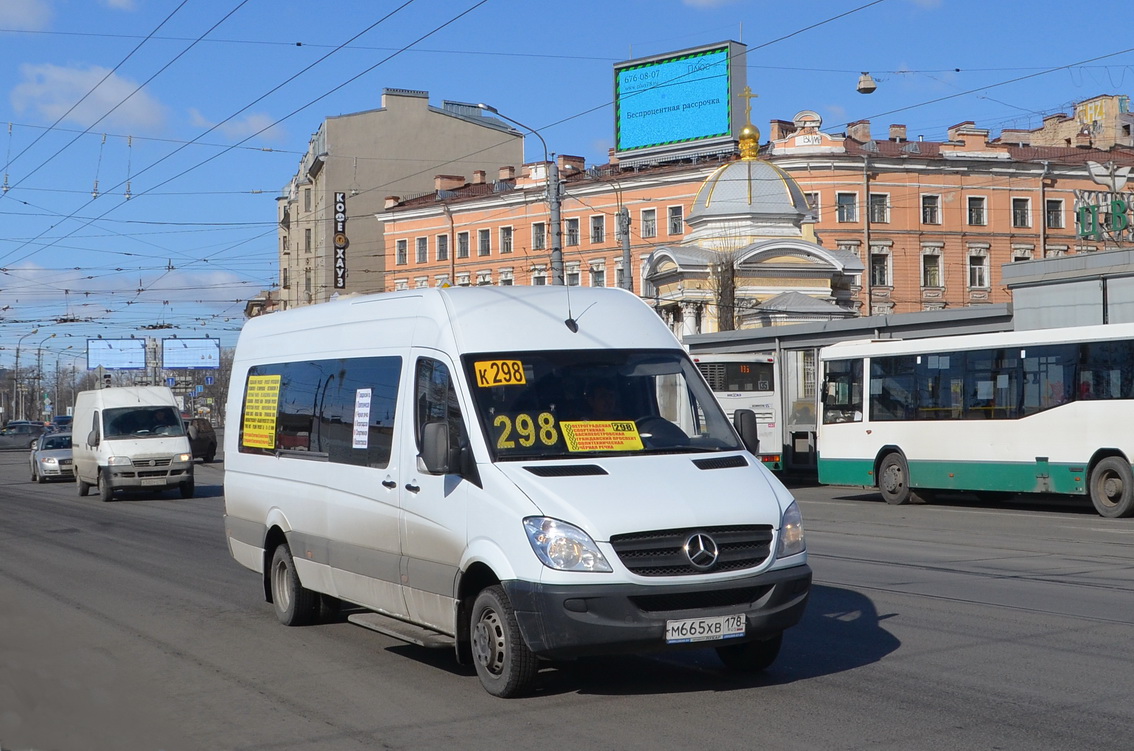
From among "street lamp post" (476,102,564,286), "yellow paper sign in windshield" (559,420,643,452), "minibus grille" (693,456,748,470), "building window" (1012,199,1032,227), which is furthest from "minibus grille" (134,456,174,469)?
"building window" (1012,199,1032,227)

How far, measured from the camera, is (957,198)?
7662cm

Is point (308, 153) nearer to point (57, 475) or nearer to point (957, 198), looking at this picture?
point (957, 198)

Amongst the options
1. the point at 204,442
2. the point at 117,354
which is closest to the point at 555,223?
the point at 204,442

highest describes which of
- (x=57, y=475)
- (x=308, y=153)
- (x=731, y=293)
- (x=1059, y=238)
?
(x=308, y=153)

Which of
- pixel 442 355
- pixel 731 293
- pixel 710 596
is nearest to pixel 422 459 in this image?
pixel 442 355

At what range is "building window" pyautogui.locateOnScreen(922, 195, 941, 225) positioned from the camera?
2995 inches

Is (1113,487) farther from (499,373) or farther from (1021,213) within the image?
(1021,213)

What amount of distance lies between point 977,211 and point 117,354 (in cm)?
5335

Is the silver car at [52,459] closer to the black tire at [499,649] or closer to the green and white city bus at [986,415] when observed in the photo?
the green and white city bus at [986,415]

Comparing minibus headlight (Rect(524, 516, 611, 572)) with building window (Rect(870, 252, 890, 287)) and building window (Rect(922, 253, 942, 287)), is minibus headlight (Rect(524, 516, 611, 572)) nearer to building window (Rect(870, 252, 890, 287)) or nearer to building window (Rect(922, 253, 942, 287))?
building window (Rect(870, 252, 890, 287))

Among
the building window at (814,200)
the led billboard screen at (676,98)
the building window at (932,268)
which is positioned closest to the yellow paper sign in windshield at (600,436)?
the led billboard screen at (676,98)

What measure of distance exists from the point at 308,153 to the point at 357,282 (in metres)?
9.71

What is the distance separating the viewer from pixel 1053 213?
256ft

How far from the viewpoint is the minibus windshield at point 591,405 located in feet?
26.0
